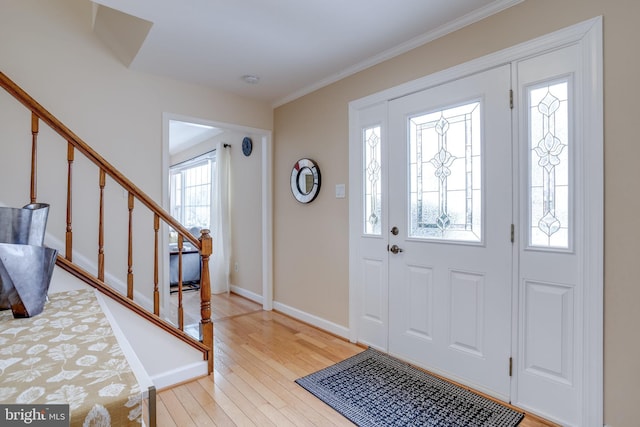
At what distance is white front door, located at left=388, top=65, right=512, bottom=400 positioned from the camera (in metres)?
2.01

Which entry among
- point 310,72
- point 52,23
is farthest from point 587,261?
point 52,23

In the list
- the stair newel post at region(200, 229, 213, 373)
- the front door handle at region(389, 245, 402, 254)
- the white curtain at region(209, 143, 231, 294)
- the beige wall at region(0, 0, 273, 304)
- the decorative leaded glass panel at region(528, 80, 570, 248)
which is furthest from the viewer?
the white curtain at region(209, 143, 231, 294)

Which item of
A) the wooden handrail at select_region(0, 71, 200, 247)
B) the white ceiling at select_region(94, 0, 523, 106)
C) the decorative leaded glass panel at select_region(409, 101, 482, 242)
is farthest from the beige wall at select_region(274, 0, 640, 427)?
the wooden handrail at select_region(0, 71, 200, 247)

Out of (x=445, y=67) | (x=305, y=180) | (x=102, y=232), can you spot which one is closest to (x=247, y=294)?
(x=305, y=180)

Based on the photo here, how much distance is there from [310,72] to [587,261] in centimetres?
250

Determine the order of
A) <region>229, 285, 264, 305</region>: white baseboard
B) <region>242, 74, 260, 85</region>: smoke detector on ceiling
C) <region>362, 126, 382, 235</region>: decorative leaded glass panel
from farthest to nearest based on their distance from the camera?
<region>229, 285, 264, 305</region>: white baseboard
<region>242, 74, 260, 85</region>: smoke detector on ceiling
<region>362, 126, 382, 235</region>: decorative leaded glass panel

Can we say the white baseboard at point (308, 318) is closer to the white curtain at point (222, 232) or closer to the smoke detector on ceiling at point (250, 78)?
the white curtain at point (222, 232)

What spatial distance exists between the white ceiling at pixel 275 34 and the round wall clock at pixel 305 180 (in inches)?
32.0

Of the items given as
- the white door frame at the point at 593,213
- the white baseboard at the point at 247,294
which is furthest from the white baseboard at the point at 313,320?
the white door frame at the point at 593,213

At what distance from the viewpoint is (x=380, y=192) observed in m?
2.71

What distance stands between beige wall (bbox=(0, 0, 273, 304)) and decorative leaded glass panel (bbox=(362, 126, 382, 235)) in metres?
1.79

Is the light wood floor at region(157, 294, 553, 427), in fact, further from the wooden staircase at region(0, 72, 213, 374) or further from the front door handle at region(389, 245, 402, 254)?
the front door handle at region(389, 245, 402, 254)

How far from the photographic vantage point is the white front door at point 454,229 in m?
2.01

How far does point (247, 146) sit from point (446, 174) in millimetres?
2874
